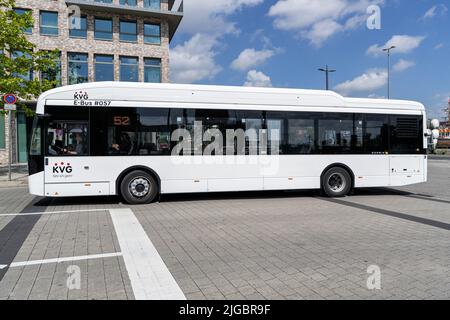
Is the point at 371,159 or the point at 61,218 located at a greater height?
the point at 371,159

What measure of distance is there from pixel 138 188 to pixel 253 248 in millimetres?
4895

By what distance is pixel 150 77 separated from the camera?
1129 inches

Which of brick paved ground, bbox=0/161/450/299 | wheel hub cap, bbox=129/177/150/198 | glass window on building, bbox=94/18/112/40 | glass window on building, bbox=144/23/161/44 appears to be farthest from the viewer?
glass window on building, bbox=144/23/161/44

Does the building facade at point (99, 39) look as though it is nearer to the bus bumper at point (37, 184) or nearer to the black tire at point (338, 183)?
the bus bumper at point (37, 184)

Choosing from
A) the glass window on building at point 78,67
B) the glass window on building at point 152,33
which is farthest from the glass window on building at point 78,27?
the glass window on building at point 152,33

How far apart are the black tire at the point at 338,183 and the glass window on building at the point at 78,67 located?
22.3 metres

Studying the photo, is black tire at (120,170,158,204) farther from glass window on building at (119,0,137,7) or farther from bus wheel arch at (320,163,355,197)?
glass window on building at (119,0,137,7)

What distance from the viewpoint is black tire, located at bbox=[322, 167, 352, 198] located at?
35.6 ft

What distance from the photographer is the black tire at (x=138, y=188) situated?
30.5ft

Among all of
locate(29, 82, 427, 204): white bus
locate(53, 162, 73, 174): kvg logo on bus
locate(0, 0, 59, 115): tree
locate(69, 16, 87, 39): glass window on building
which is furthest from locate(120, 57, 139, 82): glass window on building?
locate(53, 162, 73, 174): kvg logo on bus

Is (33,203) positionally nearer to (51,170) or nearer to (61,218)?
(51,170)

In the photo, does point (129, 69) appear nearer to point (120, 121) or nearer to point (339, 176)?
point (120, 121)
